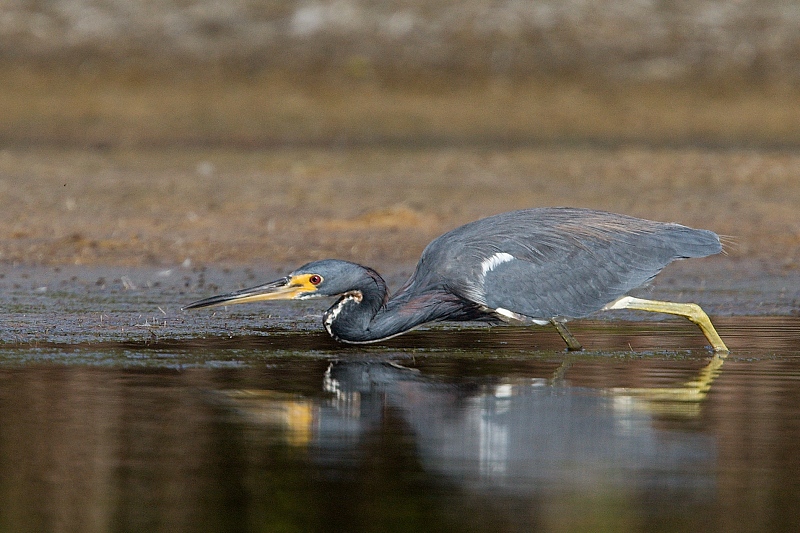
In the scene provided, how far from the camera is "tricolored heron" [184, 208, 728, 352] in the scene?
28.4ft

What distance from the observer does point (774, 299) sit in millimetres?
11211

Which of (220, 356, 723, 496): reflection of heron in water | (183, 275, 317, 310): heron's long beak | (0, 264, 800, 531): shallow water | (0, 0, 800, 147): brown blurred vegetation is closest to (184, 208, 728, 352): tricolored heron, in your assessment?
(183, 275, 317, 310): heron's long beak

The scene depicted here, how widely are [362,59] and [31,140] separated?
6026 millimetres

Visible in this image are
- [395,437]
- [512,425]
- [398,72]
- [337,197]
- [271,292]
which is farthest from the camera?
[398,72]

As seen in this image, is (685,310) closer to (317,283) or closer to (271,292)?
(317,283)

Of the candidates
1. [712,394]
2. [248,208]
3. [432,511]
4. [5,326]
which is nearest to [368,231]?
[248,208]

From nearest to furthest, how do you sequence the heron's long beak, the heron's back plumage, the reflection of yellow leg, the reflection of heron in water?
1. the reflection of heron in water
2. the heron's long beak
3. the heron's back plumage
4. the reflection of yellow leg

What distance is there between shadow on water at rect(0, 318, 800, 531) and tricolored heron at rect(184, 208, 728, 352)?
244mm

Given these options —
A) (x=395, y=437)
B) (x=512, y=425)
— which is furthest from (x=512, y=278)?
(x=395, y=437)

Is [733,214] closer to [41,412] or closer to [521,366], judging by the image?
[521,366]

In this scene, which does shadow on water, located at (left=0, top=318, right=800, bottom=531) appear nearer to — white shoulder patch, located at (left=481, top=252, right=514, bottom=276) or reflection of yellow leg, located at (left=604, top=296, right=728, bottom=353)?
reflection of yellow leg, located at (left=604, top=296, right=728, bottom=353)

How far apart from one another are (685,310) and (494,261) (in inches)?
47.6

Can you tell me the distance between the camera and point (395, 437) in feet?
20.9

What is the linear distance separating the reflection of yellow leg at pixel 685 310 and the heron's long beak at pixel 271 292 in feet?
6.03
